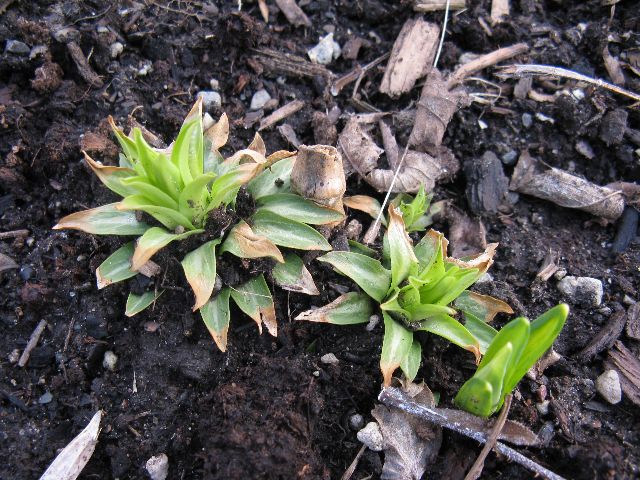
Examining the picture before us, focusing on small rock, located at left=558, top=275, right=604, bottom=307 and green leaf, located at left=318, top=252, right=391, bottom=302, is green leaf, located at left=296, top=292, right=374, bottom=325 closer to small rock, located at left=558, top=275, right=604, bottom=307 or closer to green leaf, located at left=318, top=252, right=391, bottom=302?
green leaf, located at left=318, top=252, right=391, bottom=302

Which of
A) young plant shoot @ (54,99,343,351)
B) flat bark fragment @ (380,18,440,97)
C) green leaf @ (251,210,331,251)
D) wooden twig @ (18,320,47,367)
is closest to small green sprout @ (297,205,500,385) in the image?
green leaf @ (251,210,331,251)

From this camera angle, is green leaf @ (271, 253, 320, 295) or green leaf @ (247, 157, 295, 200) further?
green leaf @ (247, 157, 295, 200)

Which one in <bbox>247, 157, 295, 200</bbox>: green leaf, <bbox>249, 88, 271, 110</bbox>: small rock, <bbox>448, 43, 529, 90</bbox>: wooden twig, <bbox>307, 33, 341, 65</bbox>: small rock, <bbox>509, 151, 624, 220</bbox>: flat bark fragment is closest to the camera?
<bbox>247, 157, 295, 200</bbox>: green leaf

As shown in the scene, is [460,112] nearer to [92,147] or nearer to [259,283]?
[259,283]

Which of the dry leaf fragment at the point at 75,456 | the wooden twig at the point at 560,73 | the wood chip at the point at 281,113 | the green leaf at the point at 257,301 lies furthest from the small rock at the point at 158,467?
the wooden twig at the point at 560,73

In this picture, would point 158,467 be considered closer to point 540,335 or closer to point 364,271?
point 364,271

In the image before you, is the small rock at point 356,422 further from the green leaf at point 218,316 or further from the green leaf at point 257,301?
the green leaf at point 218,316

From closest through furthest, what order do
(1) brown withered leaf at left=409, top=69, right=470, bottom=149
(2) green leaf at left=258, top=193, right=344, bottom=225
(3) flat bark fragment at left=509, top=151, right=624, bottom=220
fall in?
(2) green leaf at left=258, top=193, right=344, bottom=225 < (3) flat bark fragment at left=509, top=151, right=624, bottom=220 < (1) brown withered leaf at left=409, top=69, right=470, bottom=149
